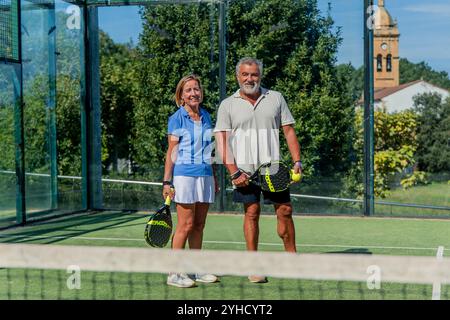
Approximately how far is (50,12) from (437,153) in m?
5.78

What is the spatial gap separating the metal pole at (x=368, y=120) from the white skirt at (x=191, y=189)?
5.70 metres

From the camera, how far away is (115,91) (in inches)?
485

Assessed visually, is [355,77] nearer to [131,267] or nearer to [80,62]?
[80,62]

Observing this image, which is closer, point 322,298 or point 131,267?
point 131,267

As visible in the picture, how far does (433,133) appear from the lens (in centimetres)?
1146

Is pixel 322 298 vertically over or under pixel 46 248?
under

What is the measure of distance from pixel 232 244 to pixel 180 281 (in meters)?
2.67

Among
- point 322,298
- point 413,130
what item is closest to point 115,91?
point 413,130

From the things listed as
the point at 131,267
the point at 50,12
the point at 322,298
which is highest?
the point at 50,12

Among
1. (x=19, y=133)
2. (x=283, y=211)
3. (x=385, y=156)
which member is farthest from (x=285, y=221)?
(x=385, y=156)

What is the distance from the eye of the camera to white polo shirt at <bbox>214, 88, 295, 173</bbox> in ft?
20.2

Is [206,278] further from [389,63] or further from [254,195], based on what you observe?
[389,63]
